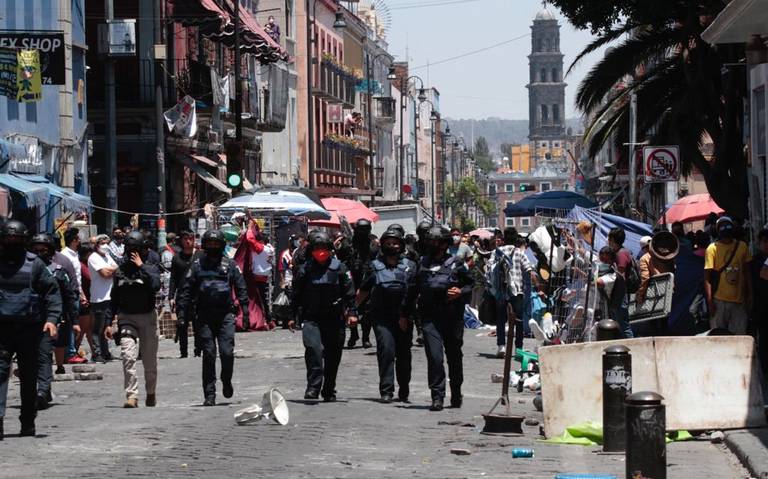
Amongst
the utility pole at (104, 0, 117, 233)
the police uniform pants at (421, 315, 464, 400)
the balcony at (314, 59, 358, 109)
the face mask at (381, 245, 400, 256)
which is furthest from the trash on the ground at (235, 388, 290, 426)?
the balcony at (314, 59, 358, 109)

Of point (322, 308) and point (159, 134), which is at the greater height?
point (159, 134)

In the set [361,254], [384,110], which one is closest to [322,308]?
[361,254]

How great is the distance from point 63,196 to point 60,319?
14721 mm

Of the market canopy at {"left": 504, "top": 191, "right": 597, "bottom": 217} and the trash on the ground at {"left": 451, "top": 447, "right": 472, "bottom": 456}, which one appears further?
the market canopy at {"left": 504, "top": 191, "right": 597, "bottom": 217}

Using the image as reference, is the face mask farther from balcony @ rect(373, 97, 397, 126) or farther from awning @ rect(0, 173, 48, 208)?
balcony @ rect(373, 97, 397, 126)

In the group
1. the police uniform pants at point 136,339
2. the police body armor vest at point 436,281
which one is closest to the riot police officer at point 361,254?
the police body armor vest at point 436,281

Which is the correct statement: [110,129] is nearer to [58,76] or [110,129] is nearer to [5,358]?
[58,76]

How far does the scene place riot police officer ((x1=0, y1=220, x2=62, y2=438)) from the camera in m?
13.2

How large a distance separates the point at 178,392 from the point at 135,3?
28.2 meters

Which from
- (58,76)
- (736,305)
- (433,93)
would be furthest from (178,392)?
(433,93)

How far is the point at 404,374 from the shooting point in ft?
53.3

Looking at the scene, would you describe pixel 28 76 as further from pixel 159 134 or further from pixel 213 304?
pixel 213 304

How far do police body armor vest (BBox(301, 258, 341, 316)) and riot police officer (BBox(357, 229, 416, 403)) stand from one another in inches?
10.6

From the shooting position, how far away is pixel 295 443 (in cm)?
1252
